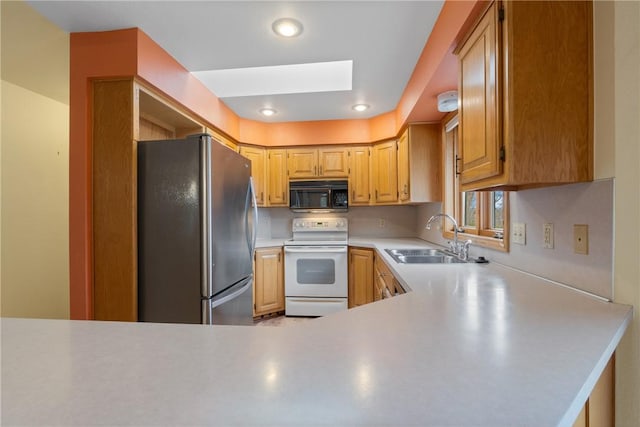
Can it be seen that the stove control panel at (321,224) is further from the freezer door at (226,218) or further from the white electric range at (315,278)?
the freezer door at (226,218)

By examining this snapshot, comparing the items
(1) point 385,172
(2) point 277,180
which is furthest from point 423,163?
(2) point 277,180

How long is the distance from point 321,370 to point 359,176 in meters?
3.09

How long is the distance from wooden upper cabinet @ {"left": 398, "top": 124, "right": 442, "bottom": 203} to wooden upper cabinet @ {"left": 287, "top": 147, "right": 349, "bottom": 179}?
0.89 meters

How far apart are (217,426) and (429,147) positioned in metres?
2.88

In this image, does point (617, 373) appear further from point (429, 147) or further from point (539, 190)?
point (429, 147)

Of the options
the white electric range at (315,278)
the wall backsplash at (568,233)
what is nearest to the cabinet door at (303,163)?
the white electric range at (315,278)

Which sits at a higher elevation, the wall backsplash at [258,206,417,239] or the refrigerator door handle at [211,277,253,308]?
the wall backsplash at [258,206,417,239]

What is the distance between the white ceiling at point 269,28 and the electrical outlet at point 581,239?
134 cm

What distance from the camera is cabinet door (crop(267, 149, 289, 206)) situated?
11.6ft

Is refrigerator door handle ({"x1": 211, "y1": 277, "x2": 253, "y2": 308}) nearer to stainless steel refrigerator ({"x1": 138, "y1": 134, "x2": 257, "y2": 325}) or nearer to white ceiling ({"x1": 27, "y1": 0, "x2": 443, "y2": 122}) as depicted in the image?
stainless steel refrigerator ({"x1": 138, "y1": 134, "x2": 257, "y2": 325})

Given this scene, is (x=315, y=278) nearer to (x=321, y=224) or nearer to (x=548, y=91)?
(x=321, y=224)

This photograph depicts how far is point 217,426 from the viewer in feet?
1.19

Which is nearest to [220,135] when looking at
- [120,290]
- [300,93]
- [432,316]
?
[300,93]

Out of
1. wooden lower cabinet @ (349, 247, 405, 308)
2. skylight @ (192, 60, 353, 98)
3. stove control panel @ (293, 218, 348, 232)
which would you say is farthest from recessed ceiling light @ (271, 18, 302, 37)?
stove control panel @ (293, 218, 348, 232)
